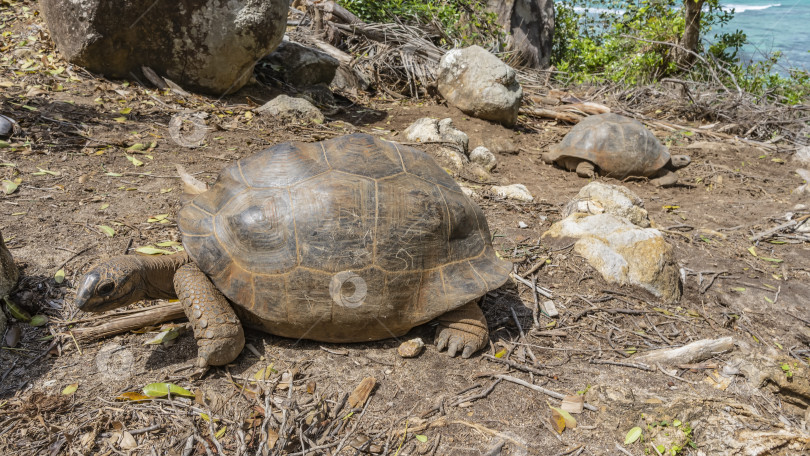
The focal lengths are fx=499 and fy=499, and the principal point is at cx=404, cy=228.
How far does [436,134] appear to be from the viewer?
21.1ft

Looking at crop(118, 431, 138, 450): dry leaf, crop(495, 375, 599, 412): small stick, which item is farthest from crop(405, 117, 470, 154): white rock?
crop(118, 431, 138, 450): dry leaf

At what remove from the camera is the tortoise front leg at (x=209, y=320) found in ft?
8.64

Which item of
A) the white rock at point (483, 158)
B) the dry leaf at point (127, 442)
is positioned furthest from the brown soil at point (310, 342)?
the white rock at point (483, 158)

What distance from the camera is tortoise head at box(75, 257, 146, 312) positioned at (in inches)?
98.3

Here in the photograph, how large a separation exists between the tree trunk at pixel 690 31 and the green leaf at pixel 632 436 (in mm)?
9150

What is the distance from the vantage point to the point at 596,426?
2.61 m

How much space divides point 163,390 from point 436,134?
184 inches

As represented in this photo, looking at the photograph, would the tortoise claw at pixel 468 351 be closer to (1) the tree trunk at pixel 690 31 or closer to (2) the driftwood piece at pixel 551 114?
(2) the driftwood piece at pixel 551 114

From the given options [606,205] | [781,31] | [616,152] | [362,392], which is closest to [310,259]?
[362,392]

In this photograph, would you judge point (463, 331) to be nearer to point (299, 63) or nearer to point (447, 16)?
point (299, 63)

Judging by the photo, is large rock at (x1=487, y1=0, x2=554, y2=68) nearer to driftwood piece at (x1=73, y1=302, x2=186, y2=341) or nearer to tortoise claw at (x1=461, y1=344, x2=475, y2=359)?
tortoise claw at (x1=461, y1=344, x2=475, y2=359)

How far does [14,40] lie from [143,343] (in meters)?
6.36

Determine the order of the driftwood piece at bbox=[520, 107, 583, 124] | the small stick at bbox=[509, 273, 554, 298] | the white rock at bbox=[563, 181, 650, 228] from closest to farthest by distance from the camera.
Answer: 1. the small stick at bbox=[509, 273, 554, 298]
2. the white rock at bbox=[563, 181, 650, 228]
3. the driftwood piece at bbox=[520, 107, 583, 124]

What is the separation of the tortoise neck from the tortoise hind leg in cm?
159
